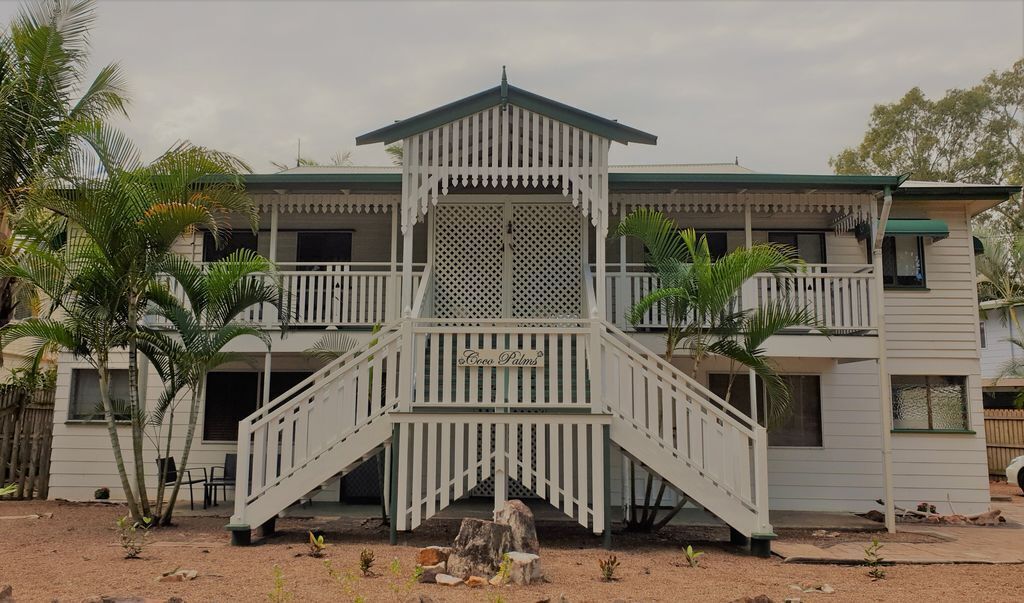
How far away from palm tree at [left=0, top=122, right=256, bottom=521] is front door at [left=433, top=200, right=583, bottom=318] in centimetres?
364

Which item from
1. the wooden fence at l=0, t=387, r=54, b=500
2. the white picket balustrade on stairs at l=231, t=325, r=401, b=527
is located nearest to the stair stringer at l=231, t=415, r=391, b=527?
the white picket balustrade on stairs at l=231, t=325, r=401, b=527

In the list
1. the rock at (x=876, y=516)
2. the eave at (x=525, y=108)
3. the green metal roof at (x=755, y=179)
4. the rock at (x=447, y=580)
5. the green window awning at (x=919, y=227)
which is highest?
the eave at (x=525, y=108)

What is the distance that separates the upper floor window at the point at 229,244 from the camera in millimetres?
13453

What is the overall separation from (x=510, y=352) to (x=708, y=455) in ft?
8.07

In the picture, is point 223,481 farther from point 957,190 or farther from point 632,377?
point 957,190

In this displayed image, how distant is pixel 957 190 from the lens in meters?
12.8

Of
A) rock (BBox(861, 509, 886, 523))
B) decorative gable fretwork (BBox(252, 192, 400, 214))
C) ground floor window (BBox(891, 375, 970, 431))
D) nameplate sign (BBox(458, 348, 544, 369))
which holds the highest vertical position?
decorative gable fretwork (BBox(252, 192, 400, 214))

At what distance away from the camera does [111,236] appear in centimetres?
909

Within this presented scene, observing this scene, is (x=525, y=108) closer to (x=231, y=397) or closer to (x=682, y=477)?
(x=682, y=477)

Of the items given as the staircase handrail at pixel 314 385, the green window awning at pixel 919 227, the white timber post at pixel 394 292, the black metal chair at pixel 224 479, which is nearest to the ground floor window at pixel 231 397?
the black metal chair at pixel 224 479

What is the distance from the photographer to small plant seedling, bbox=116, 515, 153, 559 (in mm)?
7691

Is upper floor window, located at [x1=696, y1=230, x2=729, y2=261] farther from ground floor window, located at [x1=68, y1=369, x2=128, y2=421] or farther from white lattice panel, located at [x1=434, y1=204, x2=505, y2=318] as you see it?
ground floor window, located at [x1=68, y1=369, x2=128, y2=421]

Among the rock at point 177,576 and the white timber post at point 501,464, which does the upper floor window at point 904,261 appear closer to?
the white timber post at point 501,464

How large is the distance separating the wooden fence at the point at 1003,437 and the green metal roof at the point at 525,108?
16050 millimetres
